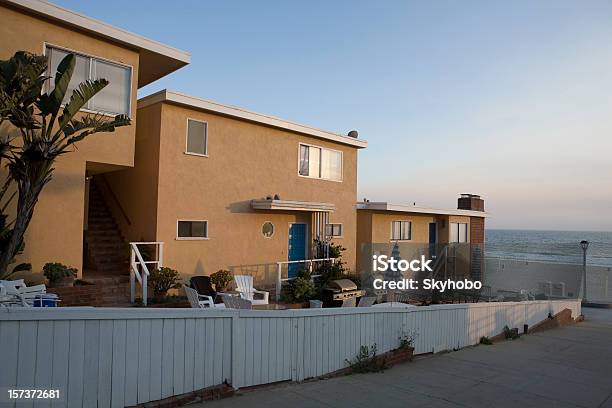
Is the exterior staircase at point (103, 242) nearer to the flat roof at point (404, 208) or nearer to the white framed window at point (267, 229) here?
the white framed window at point (267, 229)

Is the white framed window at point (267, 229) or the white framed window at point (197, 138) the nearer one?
the white framed window at point (197, 138)

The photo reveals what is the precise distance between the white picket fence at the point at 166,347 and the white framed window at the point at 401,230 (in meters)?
13.2

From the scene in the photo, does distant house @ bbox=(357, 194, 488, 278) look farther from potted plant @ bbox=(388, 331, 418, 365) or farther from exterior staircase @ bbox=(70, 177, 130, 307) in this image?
potted plant @ bbox=(388, 331, 418, 365)

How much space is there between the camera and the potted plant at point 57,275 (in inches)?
344

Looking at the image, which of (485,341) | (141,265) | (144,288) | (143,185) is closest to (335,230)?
(485,341)

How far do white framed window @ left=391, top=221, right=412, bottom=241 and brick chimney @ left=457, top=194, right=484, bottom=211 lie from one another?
5232mm

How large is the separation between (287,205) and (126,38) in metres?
6.28

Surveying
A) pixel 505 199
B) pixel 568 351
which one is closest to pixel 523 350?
pixel 568 351

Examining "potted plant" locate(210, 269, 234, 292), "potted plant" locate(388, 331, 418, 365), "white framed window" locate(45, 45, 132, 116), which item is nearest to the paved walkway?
"potted plant" locate(388, 331, 418, 365)

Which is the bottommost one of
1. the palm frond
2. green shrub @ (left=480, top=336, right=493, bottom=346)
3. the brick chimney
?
green shrub @ (left=480, top=336, right=493, bottom=346)

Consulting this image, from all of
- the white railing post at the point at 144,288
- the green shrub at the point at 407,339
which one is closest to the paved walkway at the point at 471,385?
the green shrub at the point at 407,339

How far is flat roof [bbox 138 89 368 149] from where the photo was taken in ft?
38.9

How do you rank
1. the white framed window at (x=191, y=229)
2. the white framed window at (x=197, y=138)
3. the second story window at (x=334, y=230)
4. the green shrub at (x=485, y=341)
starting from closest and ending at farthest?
the green shrub at (x=485, y=341), the white framed window at (x=191, y=229), the white framed window at (x=197, y=138), the second story window at (x=334, y=230)

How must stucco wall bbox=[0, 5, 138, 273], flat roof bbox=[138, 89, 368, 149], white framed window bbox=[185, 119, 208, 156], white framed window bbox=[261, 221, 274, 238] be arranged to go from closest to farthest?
1. stucco wall bbox=[0, 5, 138, 273]
2. flat roof bbox=[138, 89, 368, 149]
3. white framed window bbox=[185, 119, 208, 156]
4. white framed window bbox=[261, 221, 274, 238]
